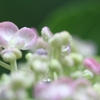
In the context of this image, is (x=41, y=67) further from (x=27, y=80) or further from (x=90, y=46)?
(x=90, y=46)

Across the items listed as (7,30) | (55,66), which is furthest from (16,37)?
(55,66)

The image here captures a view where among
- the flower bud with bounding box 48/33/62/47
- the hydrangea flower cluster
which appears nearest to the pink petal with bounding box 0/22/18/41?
the hydrangea flower cluster

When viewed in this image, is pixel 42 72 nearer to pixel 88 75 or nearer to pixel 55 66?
pixel 55 66

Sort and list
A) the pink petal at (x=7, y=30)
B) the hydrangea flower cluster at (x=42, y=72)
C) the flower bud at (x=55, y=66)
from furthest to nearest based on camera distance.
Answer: the pink petal at (x=7, y=30) → the flower bud at (x=55, y=66) → the hydrangea flower cluster at (x=42, y=72)

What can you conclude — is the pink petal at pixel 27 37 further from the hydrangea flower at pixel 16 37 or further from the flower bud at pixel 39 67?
the flower bud at pixel 39 67

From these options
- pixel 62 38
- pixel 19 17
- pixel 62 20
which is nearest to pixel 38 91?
pixel 62 38

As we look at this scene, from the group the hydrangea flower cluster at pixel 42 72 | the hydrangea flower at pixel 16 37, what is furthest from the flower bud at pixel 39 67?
the hydrangea flower at pixel 16 37

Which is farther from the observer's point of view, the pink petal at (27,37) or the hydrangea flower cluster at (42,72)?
the pink petal at (27,37)
